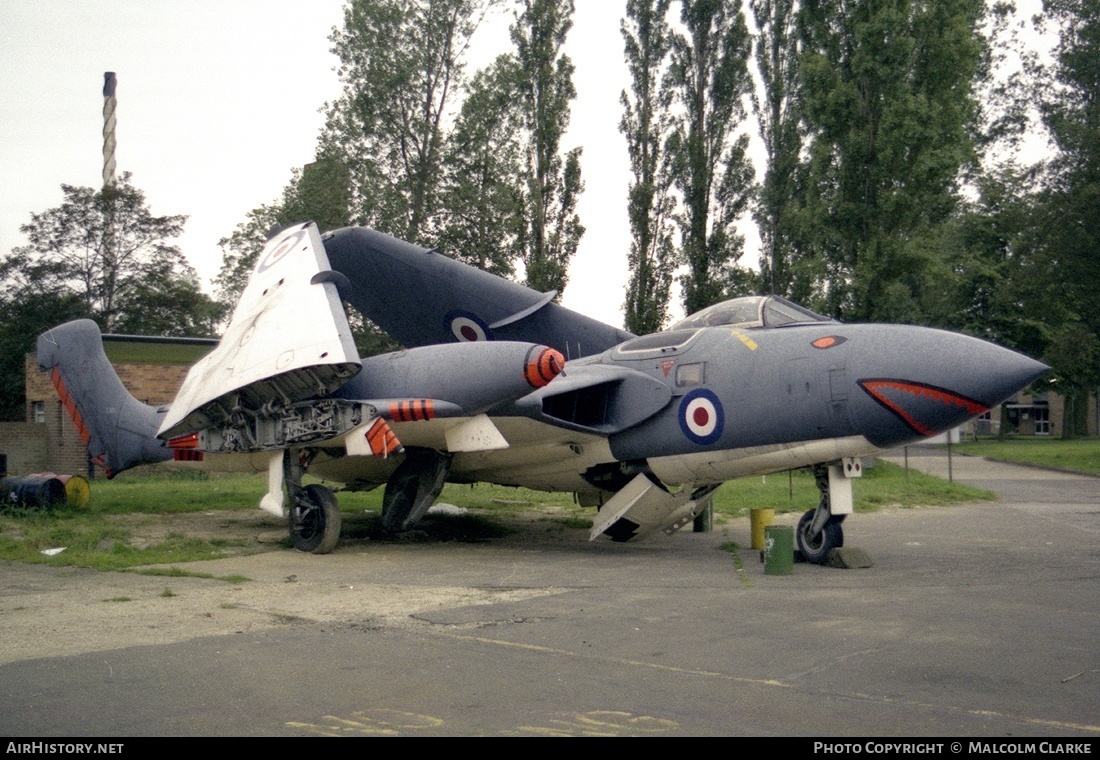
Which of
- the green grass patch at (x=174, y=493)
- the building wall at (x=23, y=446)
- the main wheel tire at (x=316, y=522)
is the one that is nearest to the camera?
the main wheel tire at (x=316, y=522)

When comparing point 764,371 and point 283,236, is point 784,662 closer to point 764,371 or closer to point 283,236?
point 764,371

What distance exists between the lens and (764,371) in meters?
11.9

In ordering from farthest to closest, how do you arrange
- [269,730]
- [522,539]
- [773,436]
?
1. [522,539]
2. [773,436]
3. [269,730]

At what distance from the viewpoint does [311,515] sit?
43.9ft

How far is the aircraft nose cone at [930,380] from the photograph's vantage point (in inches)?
412

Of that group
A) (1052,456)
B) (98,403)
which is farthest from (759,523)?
(1052,456)

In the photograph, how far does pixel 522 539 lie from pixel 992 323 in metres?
51.2

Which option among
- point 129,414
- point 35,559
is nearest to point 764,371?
point 35,559

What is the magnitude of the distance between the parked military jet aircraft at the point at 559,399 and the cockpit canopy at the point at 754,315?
0.09 ft

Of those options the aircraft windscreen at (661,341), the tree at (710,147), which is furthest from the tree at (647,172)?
the aircraft windscreen at (661,341)

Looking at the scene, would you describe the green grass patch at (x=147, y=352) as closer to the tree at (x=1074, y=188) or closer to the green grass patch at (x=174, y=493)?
the green grass patch at (x=174, y=493)

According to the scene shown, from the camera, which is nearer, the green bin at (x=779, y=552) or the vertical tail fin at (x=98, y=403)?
the green bin at (x=779, y=552)

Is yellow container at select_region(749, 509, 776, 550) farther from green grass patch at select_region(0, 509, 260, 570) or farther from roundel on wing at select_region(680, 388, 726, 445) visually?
green grass patch at select_region(0, 509, 260, 570)

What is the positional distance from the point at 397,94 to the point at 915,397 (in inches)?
1257
